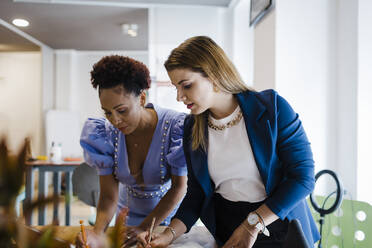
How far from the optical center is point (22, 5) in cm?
392

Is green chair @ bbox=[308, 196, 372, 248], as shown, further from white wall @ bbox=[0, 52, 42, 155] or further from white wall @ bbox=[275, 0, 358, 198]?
white wall @ bbox=[0, 52, 42, 155]

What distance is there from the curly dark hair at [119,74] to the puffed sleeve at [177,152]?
0.20 m

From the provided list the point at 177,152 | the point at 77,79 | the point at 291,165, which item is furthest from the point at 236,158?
the point at 77,79

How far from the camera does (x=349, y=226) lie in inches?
61.9

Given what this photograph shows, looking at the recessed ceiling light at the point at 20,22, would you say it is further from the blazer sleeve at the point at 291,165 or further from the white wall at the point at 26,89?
the blazer sleeve at the point at 291,165

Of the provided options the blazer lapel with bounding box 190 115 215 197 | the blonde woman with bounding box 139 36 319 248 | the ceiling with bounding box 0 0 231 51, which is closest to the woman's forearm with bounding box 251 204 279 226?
the blonde woman with bounding box 139 36 319 248

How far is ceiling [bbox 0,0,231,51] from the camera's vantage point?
3.93m

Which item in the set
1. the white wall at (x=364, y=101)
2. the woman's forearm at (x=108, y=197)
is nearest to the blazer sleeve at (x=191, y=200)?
the woman's forearm at (x=108, y=197)

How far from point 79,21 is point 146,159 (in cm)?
397

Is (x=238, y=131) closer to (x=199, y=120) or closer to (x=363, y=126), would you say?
(x=199, y=120)

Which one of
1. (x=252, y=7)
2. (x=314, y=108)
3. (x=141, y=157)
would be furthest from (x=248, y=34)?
(x=141, y=157)

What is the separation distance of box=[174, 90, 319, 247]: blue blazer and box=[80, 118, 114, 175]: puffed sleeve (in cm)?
38

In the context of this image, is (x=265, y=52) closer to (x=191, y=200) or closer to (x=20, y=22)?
(x=191, y=200)

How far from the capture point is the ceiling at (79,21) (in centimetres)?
393
